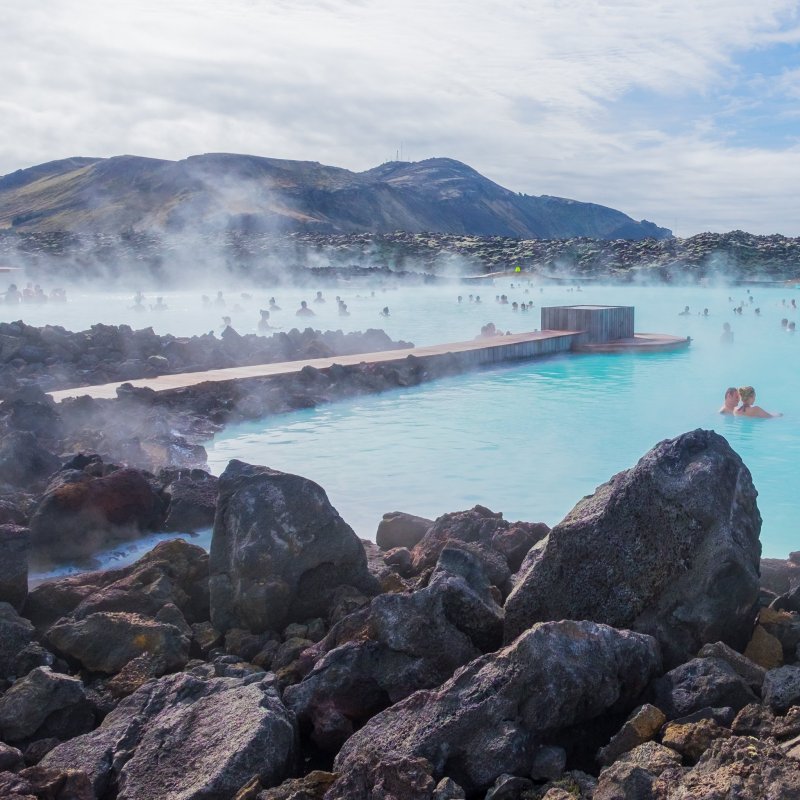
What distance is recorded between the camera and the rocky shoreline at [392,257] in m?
38.5

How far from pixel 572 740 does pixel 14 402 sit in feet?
21.7

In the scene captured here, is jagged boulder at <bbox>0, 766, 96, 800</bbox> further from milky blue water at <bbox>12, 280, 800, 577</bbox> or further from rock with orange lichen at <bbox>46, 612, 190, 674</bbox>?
milky blue water at <bbox>12, 280, 800, 577</bbox>

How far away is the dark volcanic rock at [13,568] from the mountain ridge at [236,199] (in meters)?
70.5

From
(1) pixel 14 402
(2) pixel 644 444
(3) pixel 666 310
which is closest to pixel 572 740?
(1) pixel 14 402

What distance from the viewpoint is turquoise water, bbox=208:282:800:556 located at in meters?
7.96

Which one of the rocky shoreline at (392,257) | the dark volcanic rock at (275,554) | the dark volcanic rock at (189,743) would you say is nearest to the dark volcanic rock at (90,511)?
the dark volcanic rock at (275,554)

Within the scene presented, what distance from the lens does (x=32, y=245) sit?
1724 inches

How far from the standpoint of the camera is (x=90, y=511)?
5539 millimetres

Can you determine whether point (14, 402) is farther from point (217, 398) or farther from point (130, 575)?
point (130, 575)

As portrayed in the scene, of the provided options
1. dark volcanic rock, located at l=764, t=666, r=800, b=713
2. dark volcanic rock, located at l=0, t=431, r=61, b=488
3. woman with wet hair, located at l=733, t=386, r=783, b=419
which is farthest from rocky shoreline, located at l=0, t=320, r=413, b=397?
dark volcanic rock, located at l=764, t=666, r=800, b=713

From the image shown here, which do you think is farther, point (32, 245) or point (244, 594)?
point (32, 245)

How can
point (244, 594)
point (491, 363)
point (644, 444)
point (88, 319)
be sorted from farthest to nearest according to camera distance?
point (88, 319) → point (491, 363) → point (644, 444) → point (244, 594)

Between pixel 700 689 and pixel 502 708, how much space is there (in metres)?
0.63

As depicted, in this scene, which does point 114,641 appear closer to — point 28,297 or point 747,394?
point 747,394
